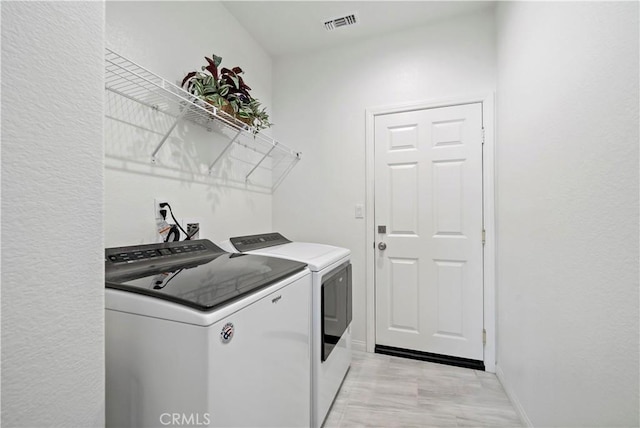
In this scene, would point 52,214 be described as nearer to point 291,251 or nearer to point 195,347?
point 195,347

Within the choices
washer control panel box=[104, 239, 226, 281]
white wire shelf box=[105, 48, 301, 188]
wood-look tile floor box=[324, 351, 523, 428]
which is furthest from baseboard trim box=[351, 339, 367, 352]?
white wire shelf box=[105, 48, 301, 188]

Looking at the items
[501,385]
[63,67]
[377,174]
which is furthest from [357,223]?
[63,67]

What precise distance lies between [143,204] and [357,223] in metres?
1.56

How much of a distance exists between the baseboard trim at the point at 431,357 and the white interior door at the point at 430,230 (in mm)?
36

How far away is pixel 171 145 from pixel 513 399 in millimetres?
2480

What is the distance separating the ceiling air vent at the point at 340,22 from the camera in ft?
6.94

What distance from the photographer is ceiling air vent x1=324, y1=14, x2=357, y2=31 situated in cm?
212

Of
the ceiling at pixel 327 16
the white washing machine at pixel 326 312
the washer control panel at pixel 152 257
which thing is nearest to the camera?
the washer control panel at pixel 152 257

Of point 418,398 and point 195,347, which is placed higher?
point 195,347

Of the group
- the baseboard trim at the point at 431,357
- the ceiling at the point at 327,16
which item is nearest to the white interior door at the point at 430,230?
the baseboard trim at the point at 431,357

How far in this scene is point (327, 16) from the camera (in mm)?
2094

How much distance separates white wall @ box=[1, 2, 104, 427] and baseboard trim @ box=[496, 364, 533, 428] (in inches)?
73.7

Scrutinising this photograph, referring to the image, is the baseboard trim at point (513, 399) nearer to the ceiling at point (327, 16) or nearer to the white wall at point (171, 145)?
the white wall at point (171, 145)

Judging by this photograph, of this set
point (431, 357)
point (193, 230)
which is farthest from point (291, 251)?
point (431, 357)
